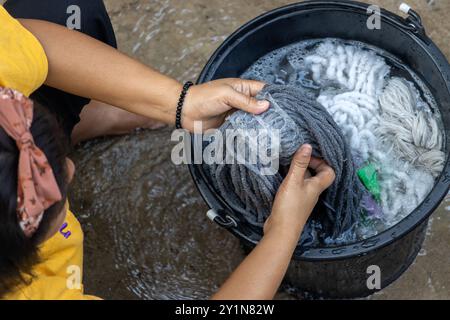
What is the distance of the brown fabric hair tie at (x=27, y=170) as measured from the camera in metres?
0.83

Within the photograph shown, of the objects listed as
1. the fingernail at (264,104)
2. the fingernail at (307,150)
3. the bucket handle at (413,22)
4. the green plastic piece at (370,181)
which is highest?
the bucket handle at (413,22)

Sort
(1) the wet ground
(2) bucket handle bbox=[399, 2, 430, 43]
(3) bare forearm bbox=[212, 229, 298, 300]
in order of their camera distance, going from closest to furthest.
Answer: (3) bare forearm bbox=[212, 229, 298, 300] < (2) bucket handle bbox=[399, 2, 430, 43] < (1) the wet ground

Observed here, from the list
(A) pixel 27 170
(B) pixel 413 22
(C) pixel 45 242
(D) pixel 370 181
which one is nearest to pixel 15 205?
(A) pixel 27 170

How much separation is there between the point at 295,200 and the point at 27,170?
0.46 m

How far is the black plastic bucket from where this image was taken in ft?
3.77

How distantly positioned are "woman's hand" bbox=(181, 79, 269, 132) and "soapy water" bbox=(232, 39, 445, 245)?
0.90 ft

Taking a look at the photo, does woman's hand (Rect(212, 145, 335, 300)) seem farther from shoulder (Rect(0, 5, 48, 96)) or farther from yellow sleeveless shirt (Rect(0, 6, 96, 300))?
shoulder (Rect(0, 5, 48, 96))

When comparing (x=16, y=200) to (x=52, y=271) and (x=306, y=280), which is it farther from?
(x=306, y=280)

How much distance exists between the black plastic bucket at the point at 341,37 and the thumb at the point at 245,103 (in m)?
0.18

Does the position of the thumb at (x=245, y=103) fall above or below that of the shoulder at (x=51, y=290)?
above

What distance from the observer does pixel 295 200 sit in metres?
1.07

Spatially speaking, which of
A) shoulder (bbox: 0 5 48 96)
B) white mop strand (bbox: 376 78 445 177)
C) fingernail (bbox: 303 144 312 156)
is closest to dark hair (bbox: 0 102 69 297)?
shoulder (bbox: 0 5 48 96)

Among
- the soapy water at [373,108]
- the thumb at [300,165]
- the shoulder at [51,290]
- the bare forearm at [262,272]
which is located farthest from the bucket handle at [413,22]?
the shoulder at [51,290]

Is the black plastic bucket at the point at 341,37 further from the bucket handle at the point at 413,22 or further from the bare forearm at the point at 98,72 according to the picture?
the bare forearm at the point at 98,72
